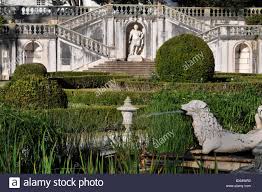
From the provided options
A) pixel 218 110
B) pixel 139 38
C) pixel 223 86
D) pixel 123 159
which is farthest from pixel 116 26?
pixel 123 159

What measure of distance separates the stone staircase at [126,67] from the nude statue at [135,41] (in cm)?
255

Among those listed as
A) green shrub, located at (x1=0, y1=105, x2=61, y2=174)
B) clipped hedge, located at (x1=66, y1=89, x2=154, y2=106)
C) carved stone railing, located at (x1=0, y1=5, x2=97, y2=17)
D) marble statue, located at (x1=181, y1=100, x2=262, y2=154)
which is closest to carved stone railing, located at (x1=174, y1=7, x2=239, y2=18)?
carved stone railing, located at (x1=0, y1=5, x2=97, y2=17)

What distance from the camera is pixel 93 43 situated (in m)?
35.2

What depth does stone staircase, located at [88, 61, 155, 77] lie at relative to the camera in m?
33.9

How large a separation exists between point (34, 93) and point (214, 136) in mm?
6567

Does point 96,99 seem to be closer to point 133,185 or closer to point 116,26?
point 133,185

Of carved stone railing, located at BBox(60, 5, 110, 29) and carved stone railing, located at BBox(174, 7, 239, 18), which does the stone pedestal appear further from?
carved stone railing, located at BBox(174, 7, 239, 18)

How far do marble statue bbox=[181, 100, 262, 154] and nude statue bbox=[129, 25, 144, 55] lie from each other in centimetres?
2661

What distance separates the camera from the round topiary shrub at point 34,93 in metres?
15.9

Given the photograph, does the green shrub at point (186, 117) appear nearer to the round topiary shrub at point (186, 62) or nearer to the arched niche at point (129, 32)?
the round topiary shrub at point (186, 62)

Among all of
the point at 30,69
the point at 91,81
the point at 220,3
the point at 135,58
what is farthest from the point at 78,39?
the point at 220,3

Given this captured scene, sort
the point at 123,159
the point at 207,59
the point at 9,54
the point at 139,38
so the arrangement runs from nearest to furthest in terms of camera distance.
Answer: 1. the point at 123,159
2. the point at 207,59
3. the point at 9,54
4. the point at 139,38

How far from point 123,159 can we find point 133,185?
5.95 feet

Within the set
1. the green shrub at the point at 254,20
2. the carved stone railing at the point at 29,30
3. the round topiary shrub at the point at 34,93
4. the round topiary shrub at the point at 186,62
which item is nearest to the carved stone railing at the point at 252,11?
the green shrub at the point at 254,20
